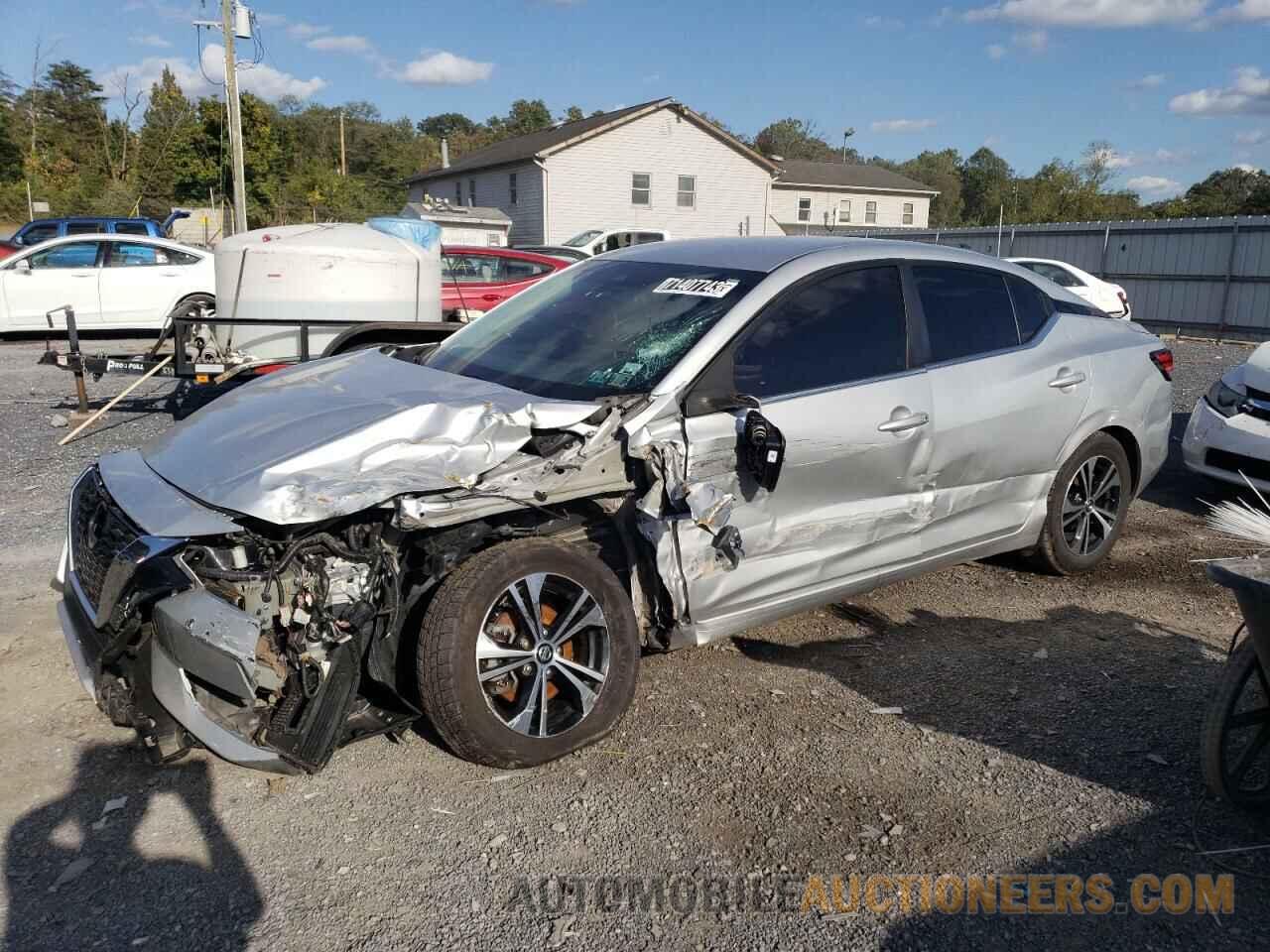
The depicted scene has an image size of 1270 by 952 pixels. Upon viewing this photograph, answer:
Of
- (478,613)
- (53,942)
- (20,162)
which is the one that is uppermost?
(20,162)

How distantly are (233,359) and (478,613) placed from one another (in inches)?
197

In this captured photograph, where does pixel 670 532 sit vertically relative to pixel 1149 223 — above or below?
below

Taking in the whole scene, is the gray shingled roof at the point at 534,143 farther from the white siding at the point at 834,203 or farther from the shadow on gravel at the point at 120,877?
the shadow on gravel at the point at 120,877

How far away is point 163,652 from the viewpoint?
9.65 ft

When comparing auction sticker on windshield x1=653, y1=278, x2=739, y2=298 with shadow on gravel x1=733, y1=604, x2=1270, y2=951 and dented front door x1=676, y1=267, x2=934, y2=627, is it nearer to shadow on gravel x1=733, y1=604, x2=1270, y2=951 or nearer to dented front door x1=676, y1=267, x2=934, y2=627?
dented front door x1=676, y1=267, x2=934, y2=627

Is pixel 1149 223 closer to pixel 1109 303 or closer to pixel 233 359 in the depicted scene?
pixel 1109 303

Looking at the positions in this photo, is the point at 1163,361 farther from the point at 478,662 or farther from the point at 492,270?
the point at 492,270

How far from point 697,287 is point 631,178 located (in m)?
32.5

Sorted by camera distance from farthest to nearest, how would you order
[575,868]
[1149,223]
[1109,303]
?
[1149,223] → [1109,303] → [575,868]

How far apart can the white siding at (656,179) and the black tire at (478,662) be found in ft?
104

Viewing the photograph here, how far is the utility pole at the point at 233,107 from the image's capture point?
23312mm

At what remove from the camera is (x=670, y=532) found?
3.57 metres

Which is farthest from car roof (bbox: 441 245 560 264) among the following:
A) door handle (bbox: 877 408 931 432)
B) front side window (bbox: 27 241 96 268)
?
door handle (bbox: 877 408 931 432)

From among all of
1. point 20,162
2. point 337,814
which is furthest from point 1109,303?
point 20,162
